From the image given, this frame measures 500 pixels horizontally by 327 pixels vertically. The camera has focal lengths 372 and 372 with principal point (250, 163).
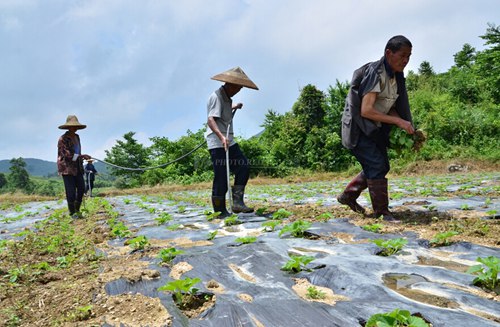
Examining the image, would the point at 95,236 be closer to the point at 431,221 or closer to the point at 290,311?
the point at 290,311

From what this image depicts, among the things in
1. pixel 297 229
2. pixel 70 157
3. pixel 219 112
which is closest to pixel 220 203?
pixel 219 112

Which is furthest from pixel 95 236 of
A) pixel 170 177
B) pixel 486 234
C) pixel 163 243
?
pixel 170 177

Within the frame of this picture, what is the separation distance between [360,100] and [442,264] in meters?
2.09

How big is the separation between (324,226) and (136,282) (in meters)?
2.19

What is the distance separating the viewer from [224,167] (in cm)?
502

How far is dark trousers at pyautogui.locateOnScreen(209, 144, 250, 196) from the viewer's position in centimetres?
503

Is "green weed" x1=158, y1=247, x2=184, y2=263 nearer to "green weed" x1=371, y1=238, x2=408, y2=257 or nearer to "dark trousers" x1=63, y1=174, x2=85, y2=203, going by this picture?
"green weed" x1=371, y1=238, x2=408, y2=257

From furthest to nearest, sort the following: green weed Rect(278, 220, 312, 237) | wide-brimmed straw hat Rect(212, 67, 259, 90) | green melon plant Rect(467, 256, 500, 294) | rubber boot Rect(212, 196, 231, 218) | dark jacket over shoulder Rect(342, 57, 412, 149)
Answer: rubber boot Rect(212, 196, 231, 218)
wide-brimmed straw hat Rect(212, 67, 259, 90)
dark jacket over shoulder Rect(342, 57, 412, 149)
green weed Rect(278, 220, 312, 237)
green melon plant Rect(467, 256, 500, 294)

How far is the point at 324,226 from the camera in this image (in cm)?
401

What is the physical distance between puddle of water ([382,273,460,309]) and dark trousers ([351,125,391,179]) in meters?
1.99

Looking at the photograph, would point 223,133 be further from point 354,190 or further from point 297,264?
point 297,264

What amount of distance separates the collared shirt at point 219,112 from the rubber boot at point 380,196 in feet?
6.67

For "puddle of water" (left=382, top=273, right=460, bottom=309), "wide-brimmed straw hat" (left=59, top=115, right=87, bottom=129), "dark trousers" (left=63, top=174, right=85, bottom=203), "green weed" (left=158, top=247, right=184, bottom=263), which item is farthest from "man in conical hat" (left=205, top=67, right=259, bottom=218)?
"dark trousers" (left=63, top=174, right=85, bottom=203)

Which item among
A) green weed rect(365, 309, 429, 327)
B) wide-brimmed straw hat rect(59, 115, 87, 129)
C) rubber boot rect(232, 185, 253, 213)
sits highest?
wide-brimmed straw hat rect(59, 115, 87, 129)
